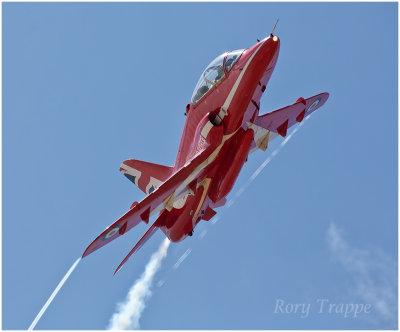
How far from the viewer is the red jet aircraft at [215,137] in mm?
20297

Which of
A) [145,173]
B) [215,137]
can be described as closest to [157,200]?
[215,137]

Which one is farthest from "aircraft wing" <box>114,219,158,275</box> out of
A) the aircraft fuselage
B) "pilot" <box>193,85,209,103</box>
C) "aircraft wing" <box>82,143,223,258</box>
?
"pilot" <box>193,85,209,103</box>

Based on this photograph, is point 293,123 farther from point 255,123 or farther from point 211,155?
point 211,155

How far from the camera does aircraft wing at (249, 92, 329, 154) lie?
77.0 ft

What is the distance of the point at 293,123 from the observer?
25438 mm

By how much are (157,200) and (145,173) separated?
6.14m

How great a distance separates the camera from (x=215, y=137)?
21.2m

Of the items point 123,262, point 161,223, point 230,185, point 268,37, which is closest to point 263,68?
point 268,37

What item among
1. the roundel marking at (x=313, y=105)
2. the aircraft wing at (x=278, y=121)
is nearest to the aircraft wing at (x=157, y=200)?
the aircraft wing at (x=278, y=121)

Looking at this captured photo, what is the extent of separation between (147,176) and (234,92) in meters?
8.74

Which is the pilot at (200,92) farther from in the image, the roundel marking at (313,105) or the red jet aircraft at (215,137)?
the roundel marking at (313,105)

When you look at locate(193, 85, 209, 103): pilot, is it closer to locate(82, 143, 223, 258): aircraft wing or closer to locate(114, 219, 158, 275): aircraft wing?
locate(82, 143, 223, 258): aircraft wing

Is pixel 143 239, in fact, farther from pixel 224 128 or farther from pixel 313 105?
pixel 313 105

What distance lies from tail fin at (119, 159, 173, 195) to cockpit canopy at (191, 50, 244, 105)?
18.4ft
